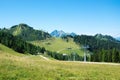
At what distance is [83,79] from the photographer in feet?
68.6

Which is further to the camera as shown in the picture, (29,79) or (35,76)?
(35,76)

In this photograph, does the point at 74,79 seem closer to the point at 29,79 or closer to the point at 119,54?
the point at 29,79

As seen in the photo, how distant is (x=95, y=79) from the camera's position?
2139cm

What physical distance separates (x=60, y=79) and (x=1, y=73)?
5.18 meters

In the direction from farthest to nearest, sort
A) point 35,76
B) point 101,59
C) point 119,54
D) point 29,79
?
point 101,59, point 119,54, point 35,76, point 29,79

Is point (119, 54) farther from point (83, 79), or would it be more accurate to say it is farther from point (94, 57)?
point (83, 79)

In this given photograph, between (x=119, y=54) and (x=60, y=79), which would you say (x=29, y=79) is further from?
(x=119, y=54)

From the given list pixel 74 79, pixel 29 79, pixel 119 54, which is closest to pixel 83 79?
pixel 74 79

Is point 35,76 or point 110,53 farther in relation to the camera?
point 110,53

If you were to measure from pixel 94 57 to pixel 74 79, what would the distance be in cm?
17708

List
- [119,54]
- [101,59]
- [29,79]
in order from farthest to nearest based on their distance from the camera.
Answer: [101,59]
[119,54]
[29,79]

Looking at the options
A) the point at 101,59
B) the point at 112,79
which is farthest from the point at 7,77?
the point at 101,59

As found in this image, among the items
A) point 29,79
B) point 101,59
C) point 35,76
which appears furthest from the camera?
point 101,59

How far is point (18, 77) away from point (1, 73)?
83.4 inches
